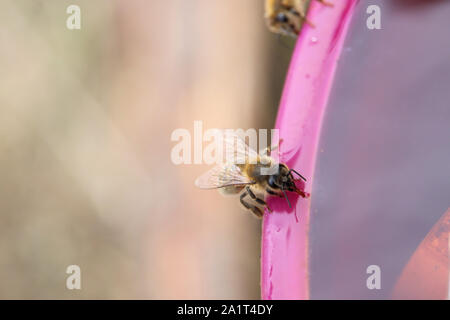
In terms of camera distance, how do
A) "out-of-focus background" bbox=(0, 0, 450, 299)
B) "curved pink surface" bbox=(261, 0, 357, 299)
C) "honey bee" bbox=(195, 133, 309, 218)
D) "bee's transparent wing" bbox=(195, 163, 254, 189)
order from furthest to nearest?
1. "out-of-focus background" bbox=(0, 0, 450, 299)
2. "bee's transparent wing" bbox=(195, 163, 254, 189)
3. "honey bee" bbox=(195, 133, 309, 218)
4. "curved pink surface" bbox=(261, 0, 357, 299)

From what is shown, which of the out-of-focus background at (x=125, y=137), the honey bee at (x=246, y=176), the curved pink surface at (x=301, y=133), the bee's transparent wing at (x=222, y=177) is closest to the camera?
the curved pink surface at (x=301, y=133)

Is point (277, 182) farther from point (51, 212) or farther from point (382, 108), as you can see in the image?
point (51, 212)

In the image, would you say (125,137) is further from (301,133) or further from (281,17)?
(301,133)

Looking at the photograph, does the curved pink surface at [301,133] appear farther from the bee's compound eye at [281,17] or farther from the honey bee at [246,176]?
the bee's compound eye at [281,17]

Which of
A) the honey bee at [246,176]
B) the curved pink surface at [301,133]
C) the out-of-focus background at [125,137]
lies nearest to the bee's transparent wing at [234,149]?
the honey bee at [246,176]

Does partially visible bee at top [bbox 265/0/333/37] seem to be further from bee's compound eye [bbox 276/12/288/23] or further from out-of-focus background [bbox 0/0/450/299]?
out-of-focus background [bbox 0/0/450/299]

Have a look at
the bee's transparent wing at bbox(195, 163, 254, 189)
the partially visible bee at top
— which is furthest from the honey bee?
the partially visible bee at top
